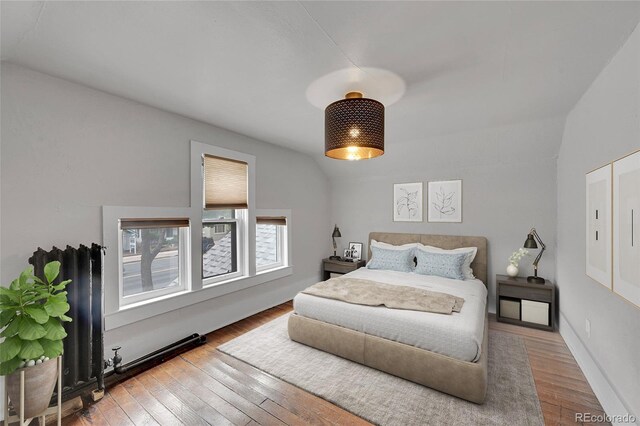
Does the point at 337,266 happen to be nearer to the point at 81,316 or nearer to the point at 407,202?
the point at 407,202

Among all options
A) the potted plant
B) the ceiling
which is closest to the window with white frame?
the ceiling

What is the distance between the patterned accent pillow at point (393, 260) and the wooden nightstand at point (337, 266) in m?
0.46

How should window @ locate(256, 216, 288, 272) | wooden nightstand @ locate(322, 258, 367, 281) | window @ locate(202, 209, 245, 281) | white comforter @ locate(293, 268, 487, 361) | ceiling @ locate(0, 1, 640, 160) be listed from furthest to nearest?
wooden nightstand @ locate(322, 258, 367, 281) → window @ locate(256, 216, 288, 272) → window @ locate(202, 209, 245, 281) → white comforter @ locate(293, 268, 487, 361) → ceiling @ locate(0, 1, 640, 160)

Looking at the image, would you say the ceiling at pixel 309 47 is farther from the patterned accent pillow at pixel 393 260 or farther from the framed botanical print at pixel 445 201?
the patterned accent pillow at pixel 393 260

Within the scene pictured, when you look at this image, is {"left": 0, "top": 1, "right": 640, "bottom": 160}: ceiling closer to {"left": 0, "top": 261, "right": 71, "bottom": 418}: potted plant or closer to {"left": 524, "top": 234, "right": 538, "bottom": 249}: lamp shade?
{"left": 0, "top": 261, "right": 71, "bottom": 418}: potted plant

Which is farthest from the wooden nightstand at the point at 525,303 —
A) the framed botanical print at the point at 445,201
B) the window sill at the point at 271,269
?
the window sill at the point at 271,269

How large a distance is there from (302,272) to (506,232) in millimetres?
3115

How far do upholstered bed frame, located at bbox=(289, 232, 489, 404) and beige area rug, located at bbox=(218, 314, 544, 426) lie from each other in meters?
0.07

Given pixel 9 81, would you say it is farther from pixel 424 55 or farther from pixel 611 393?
pixel 611 393

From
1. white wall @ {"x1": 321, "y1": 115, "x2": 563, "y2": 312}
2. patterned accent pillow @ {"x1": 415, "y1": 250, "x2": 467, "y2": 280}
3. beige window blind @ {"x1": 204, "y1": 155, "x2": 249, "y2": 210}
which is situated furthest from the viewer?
patterned accent pillow @ {"x1": 415, "y1": 250, "x2": 467, "y2": 280}

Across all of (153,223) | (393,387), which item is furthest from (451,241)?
(153,223)

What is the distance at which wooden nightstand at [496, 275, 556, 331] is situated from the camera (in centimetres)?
315

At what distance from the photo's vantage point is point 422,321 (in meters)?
2.26

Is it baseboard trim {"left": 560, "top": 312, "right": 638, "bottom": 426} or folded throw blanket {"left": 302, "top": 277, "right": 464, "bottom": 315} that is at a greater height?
folded throw blanket {"left": 302, "top": 277, "right": 464, "bottom": 315}
